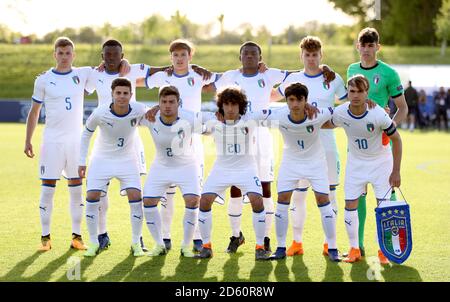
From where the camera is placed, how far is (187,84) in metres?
9.18

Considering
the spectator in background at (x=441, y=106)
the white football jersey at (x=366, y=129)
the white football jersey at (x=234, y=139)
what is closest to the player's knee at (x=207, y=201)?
the white football jersey at (x=234, y=139)

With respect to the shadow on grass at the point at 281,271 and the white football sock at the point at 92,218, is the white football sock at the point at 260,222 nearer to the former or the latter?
the shadow on grass at the point at 281,271

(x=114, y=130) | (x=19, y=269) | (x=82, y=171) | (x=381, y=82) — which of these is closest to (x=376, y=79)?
(x=381, y=82)

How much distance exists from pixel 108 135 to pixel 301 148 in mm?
1941

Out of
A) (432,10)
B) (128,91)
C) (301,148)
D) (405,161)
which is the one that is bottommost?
(405,161)

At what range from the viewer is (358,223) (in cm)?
859

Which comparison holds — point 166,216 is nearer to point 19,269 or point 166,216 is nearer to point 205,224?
point 205,224

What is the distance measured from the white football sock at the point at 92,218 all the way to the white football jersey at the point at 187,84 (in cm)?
141

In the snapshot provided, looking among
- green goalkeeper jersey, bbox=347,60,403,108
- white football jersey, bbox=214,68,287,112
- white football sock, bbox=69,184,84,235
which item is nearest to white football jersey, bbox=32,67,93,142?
white football sock, bbox=69,184,84,235

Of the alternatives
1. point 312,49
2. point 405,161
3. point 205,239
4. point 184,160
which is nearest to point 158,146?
point 184,160

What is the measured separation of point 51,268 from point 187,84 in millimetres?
2471

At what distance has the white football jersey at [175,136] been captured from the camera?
27.9 ft
